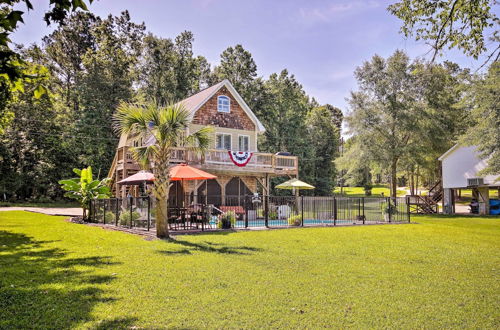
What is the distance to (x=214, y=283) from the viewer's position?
6.04m

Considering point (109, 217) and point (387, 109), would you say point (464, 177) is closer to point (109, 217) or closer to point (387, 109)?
point (387, 109)

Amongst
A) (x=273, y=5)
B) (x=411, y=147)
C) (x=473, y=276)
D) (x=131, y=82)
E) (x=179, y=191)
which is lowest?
(x=473, y=276)

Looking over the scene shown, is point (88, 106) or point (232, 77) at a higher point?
point (232, 77)

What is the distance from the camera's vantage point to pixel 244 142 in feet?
90.7

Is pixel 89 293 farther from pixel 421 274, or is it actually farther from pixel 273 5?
pixel 273 5

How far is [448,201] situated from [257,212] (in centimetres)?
2200

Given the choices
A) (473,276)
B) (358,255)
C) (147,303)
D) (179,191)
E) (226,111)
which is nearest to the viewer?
(147,303)

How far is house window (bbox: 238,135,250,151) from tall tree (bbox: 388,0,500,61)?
19036 millimetres

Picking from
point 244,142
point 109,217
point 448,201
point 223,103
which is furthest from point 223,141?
point 448,201

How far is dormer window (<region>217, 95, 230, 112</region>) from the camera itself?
26328 mm

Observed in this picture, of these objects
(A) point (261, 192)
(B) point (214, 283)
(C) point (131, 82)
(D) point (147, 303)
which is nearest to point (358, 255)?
(B) point (214, 283)

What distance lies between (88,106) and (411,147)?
32.6m

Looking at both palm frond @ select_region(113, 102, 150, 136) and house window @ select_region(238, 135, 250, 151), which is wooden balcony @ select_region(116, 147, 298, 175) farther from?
palm frond @ select_region(113, 102, 150, 136)

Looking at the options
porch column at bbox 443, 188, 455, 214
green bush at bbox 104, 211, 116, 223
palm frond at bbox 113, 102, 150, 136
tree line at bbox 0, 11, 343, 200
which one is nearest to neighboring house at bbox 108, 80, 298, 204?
green bush at bbox 104, 211, 116, 223
